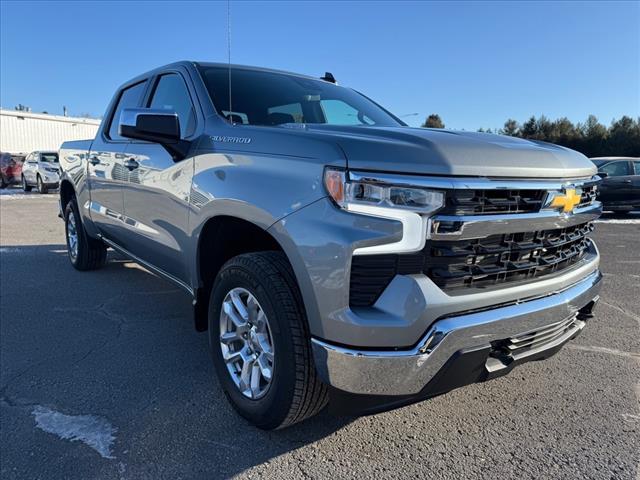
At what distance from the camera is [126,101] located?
4.70 metres

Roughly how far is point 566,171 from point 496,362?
0.97m

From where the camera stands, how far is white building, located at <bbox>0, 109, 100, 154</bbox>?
3381 cm

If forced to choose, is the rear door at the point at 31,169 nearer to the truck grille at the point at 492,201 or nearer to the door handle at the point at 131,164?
the door handle at the point at 131,164

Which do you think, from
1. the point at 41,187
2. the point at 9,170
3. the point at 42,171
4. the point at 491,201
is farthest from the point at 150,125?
the point at 9,170

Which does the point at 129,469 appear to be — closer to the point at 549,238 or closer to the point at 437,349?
the point at 437,349

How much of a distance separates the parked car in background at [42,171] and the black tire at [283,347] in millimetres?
19350

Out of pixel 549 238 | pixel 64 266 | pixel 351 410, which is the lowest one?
pixel 64 266

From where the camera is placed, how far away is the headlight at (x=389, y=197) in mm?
1948

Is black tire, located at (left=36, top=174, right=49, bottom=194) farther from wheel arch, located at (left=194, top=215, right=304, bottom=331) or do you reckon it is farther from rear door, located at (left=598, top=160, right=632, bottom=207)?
wheel arch, located at (left=194, top=215, right=304, bottom=331)

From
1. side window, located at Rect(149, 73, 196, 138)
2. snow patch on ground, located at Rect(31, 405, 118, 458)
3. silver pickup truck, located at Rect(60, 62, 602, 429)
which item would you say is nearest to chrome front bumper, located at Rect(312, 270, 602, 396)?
silver pickup truck, located at Rect(60, 62, 602, 429)

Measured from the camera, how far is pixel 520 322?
7.10ft

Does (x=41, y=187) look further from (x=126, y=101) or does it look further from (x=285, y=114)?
(x=285, y=114)

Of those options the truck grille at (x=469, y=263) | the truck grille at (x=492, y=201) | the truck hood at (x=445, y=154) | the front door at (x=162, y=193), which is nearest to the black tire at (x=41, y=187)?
the front door at (x=162, y=193)

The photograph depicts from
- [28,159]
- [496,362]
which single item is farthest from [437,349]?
[28,159]
